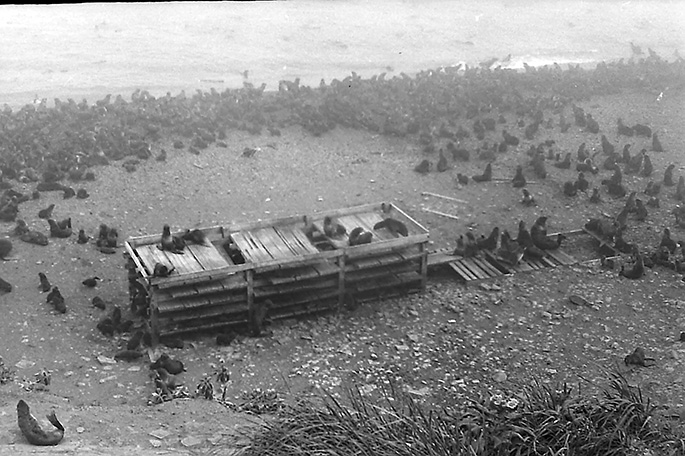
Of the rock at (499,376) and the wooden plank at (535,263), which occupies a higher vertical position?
the wooden plank at (535,263)

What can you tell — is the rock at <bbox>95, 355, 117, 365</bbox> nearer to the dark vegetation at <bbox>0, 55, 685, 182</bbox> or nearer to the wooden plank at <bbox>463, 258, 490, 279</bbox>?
the wooden plank at <bbox>463, 258, 490, 279</bbox>

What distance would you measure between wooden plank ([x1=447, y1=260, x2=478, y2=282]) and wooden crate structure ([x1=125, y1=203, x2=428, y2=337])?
2.01ft

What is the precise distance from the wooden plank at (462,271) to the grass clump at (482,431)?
3852 mm

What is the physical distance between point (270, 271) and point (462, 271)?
8.36ft

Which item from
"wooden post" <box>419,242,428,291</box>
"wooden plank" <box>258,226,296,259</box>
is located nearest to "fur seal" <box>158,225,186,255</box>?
"wooden plank" <box>258,226,296,259</box>

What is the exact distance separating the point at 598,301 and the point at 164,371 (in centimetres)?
492

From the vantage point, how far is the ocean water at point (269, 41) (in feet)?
63.2

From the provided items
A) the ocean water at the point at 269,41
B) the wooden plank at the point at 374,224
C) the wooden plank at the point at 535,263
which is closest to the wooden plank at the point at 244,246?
the wooden plank at the point at 374,224

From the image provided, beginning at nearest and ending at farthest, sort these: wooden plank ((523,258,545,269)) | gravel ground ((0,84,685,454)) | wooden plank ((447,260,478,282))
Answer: gravel ground ((0,84,685,454)), wooden plank ((447,260,478,282)), wooden plank ((523,258,545,269))

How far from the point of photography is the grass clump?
513 cm

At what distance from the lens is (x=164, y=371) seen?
25.5 feet

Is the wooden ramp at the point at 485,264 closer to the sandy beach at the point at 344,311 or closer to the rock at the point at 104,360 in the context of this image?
the sandy beach at the point at 344,311

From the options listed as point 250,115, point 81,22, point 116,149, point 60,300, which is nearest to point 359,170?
point 250,115

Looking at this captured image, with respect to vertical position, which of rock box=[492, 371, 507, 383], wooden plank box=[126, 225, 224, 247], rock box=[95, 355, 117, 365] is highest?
wooden plank box=[126, 225, 224, 247]
